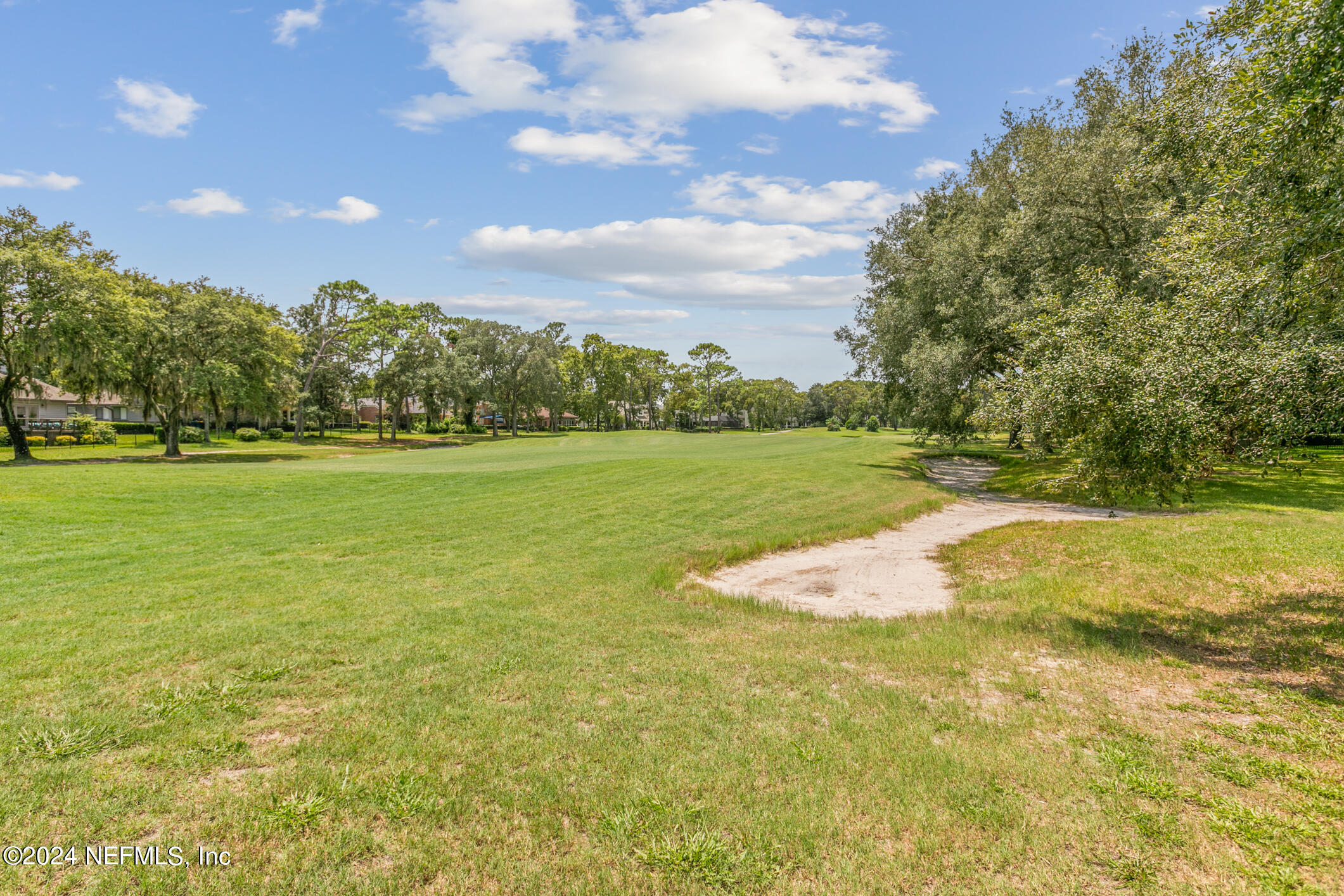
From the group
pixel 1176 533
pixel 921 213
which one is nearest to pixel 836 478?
pixel 1176 533

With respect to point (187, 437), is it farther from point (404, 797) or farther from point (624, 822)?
point (624, 822)

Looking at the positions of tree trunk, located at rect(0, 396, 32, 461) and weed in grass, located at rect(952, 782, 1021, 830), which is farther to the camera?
tree trunk, located at rect(0, 396, 32, 461)

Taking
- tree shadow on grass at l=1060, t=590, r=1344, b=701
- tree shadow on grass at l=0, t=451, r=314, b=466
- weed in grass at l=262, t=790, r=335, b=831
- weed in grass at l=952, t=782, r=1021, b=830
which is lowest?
tree shadow on grass at l=1060, t=590, r=1344, b=701

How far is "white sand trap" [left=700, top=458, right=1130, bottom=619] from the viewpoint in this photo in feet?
36.7

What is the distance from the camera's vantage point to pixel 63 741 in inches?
178

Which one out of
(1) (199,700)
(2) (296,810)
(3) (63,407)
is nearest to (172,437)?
(3) (63,407)

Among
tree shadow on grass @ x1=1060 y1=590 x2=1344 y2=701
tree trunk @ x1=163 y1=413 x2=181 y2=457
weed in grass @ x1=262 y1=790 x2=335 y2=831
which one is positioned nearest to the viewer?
weed in grass @ x1=262 y1=790 x2=335 y2=831

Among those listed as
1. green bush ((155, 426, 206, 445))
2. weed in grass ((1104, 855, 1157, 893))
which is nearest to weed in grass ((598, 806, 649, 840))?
weed in grass ((1104, 855, 1157, 893))

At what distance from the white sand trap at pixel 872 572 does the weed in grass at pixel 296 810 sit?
26.5 ft

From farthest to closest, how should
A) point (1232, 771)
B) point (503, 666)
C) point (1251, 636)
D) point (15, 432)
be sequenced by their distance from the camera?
point (15, 432), point (1251, 636), point (503, 666), point (1232, 771)

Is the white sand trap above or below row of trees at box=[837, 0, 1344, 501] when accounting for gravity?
below

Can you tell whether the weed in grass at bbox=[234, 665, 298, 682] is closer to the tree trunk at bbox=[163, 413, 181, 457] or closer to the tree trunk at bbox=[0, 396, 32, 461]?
the tree trunk at bbox=[0, 396, 32, 461]

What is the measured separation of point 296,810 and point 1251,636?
1106 centimetres

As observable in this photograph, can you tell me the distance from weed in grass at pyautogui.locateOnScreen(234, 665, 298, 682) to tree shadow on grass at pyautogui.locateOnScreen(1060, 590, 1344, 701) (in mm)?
9870
